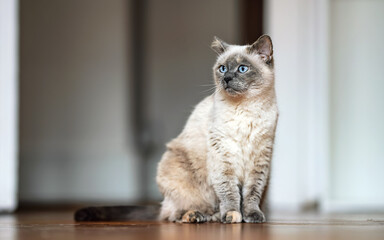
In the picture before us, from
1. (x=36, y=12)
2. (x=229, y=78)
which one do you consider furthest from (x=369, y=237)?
(x=36, y=12)

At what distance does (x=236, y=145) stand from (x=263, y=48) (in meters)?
0.36

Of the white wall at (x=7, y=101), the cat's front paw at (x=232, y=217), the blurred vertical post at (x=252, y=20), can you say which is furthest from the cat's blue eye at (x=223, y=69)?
the blurred vertical post at (x=252, y=20)

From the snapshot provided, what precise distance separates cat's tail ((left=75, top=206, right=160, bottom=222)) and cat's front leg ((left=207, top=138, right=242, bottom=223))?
39cm

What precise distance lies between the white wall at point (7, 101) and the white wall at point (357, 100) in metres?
2.08

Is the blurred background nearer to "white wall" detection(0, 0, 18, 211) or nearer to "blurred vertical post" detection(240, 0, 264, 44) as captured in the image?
"blurred vertical post" detection(240, 0, 264, 44)

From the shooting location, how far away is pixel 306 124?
4.06 m

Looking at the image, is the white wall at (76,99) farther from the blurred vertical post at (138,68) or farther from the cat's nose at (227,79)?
the cat's nose at (227,79)

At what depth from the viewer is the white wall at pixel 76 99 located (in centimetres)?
565

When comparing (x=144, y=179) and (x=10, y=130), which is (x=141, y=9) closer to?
(x=144, y=179)

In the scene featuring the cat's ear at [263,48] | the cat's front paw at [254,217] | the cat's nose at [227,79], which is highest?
the cat's ear at [263,48]

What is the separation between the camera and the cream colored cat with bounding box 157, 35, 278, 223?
2.03 meters

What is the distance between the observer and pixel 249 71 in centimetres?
204

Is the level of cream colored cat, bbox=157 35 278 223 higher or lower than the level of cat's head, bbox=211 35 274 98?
lower

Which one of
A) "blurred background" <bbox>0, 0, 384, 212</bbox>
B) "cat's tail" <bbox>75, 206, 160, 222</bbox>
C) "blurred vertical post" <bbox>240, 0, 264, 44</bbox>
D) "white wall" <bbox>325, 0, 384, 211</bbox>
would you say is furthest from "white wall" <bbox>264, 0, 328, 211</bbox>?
"cat's tail" <bbox>75, 206, 160, 222</bbox>
